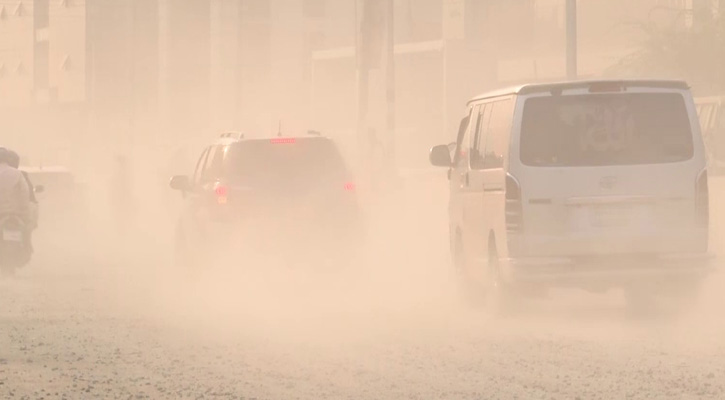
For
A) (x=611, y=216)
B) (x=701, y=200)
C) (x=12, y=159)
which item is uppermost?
(x=12, y=159)

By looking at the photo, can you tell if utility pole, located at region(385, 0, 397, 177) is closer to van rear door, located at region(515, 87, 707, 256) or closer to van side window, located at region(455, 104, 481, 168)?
van side window, located at region(455, 104, 481, 168)

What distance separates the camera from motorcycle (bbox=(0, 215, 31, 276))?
83.9 ft

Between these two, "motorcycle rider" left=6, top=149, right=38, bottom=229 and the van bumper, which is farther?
"motorcycle rider" left=6, top=149, right=38, bottom=229

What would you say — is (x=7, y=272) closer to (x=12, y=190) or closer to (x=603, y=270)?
(x=12, y=190)

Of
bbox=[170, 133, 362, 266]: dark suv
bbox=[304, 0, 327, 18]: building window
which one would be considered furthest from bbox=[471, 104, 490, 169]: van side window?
bbox=[304, 0, 327, 18]: building window

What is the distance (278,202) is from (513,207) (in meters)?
5.35

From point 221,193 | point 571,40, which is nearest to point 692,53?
point 571,40

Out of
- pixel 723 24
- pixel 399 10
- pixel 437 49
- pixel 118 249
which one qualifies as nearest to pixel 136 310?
pixel 118 249

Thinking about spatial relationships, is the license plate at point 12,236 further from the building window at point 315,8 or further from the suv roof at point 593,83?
the building window at point 315,8

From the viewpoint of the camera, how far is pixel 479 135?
18469 mm

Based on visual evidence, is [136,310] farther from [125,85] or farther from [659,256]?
[125,85]

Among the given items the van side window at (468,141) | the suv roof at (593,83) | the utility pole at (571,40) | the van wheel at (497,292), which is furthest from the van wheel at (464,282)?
the utility pole at (571,40)

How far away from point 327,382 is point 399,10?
332 feet

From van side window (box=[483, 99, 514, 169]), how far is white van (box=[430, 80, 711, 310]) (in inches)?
2.0
